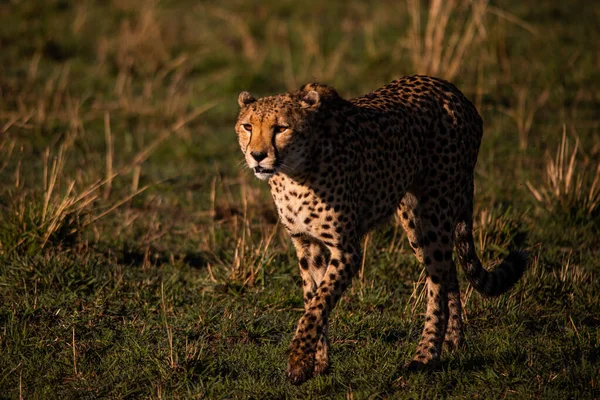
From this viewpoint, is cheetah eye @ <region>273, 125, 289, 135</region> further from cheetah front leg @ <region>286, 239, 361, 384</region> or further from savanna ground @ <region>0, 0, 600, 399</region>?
savanna ground @ <region>0, 0, 600, 399</region>

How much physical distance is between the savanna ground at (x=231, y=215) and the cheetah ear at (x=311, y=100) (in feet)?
4.08

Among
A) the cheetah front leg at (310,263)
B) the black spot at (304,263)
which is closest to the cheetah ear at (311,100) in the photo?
the cheetah front leg at (310,263)

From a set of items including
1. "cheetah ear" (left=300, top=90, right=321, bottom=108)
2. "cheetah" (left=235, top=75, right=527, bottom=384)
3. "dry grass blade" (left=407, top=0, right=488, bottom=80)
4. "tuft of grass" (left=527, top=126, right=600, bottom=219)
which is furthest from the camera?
"dry grass blade" (left=407, top=0, right=488, bottom=80)

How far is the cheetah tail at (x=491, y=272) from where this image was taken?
4777mm

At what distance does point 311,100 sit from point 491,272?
1.35m

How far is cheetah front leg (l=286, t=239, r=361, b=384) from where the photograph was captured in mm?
3980

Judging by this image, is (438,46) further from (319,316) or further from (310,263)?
(319,316)

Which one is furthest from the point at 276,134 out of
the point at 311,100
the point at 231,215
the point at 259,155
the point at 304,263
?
the point at 231,215

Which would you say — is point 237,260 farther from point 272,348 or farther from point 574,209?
point 574,209

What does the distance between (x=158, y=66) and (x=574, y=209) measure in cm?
502

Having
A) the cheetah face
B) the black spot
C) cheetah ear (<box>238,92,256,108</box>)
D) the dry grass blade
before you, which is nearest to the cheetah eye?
the cheetah face

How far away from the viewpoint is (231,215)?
6.49 metres

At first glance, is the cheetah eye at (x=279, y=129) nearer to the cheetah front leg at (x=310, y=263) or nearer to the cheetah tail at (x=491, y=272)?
the cheetah front leg at (x=310, y=263)

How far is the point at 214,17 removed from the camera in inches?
456
